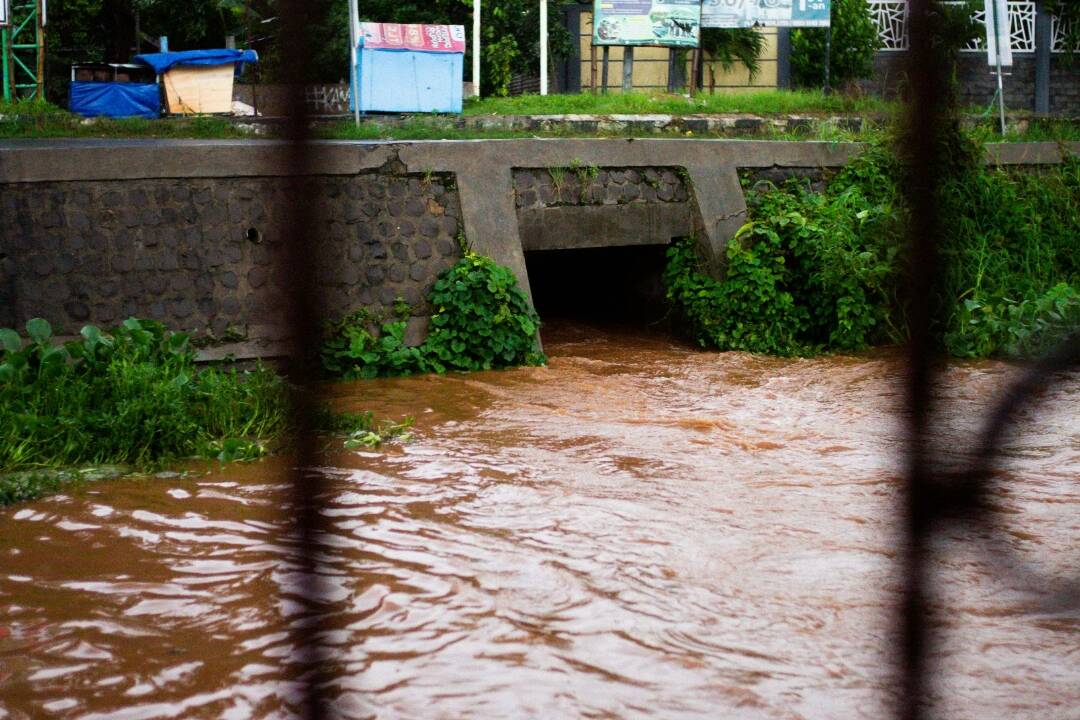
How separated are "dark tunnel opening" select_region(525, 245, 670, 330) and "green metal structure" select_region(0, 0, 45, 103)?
7.71m

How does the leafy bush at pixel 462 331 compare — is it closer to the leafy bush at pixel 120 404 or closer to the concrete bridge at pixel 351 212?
the concrete bridge at pixel 351 212

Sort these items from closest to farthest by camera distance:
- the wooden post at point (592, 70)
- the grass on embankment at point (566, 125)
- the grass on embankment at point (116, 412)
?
1. the grass on embankment at point (116, 412)
2. the grass on embankment at point (566, 125)
3. the wooden post at point (592, 70)

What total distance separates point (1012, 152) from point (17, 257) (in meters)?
7.69

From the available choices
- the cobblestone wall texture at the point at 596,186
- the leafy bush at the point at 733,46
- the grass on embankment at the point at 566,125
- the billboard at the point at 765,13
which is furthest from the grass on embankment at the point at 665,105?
the cobblestone wall texture at the point at 596,186

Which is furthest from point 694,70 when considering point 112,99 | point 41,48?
point 41,48

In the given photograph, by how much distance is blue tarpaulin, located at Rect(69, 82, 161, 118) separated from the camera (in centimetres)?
1322

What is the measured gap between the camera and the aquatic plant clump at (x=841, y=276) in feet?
26.2

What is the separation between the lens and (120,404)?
535cm

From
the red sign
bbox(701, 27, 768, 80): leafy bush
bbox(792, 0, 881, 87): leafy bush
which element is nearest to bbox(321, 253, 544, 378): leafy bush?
the red sign

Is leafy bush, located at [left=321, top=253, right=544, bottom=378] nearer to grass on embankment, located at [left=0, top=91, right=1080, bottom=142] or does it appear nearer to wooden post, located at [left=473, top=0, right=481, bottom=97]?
grass on embankment, located at [left=0, top=91, right=1080, bottom=142]

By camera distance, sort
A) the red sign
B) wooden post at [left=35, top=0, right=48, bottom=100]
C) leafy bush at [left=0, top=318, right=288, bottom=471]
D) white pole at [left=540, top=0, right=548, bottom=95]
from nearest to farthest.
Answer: leafy bush at [left=0, top=318, right=288, bottom=471]
the red sign
white pole at [left=540, top=0, right=548, bottom=95]
wooden post at [left=35, top=0, right=48, bottom=100]

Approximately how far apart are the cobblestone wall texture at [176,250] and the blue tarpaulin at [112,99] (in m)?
7.28

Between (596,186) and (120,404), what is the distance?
400 cm

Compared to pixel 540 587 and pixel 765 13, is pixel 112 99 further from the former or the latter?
pixel 540 587
